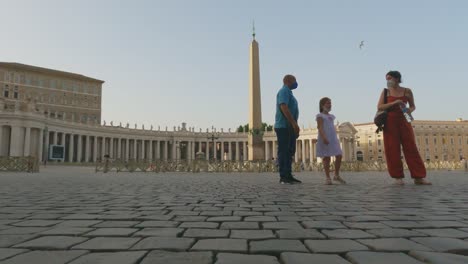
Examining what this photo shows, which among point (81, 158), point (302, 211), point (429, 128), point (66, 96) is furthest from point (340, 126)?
point (302, 211)

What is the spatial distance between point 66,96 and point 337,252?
302 ft

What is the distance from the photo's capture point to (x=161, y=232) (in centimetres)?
293

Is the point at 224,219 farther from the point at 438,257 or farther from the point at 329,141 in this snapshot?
the point at 329,141

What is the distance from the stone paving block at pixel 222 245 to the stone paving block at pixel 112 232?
0.70 meters

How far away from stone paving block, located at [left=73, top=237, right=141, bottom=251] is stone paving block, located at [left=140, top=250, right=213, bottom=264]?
1.01 ft

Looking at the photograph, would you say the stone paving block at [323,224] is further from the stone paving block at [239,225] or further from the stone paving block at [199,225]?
the stone paving block at [199,225]

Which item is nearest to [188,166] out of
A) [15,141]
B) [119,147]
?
[15,141]

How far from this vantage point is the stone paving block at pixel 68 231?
2887 millimetres

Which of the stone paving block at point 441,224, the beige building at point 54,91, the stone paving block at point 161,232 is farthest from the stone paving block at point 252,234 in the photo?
the beige building at point 54,91

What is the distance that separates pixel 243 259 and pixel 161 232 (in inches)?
42.3

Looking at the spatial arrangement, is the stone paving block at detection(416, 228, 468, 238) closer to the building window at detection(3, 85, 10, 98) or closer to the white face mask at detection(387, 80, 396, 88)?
the white face mask at detection(387, 80, 396, 88)

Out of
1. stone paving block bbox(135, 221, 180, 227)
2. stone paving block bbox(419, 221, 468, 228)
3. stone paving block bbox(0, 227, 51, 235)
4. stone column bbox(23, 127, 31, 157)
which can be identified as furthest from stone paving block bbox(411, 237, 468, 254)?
stone column bbox(23, 127, 31, 157)

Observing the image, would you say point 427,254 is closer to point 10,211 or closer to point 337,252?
point 337,252

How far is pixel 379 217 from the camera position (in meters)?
3.75
